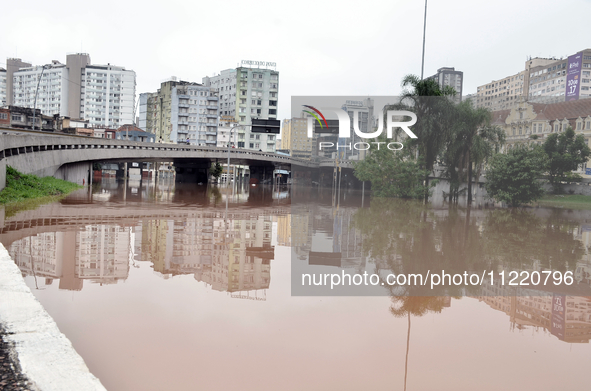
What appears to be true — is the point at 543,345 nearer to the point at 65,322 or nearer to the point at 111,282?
the point at 65,322

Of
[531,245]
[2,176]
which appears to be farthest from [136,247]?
[2,176]

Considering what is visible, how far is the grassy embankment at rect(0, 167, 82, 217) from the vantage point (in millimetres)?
21328

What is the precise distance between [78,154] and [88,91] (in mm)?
91464

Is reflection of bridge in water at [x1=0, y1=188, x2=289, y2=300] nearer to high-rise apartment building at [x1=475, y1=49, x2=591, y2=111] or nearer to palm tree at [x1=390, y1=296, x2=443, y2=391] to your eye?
palm tree at [x1=390, y1=296, x2=443, y2=391]

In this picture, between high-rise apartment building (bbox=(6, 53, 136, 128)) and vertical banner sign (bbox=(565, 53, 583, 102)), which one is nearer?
vertical banner sign (bbox=(565, 53, 583, 102))

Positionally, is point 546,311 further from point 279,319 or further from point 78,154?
point 78,154

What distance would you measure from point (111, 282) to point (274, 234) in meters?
8.41

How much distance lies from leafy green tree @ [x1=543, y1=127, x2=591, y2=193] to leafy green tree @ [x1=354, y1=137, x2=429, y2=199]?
1311cm

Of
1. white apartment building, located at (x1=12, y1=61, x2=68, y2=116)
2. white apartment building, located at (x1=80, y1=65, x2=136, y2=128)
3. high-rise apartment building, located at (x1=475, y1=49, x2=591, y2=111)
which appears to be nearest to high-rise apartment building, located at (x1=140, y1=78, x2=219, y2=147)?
white apartment building, located at (x1=80, y1=65, x2=136, y2=128)

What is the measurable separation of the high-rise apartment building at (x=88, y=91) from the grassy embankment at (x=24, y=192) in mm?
99596

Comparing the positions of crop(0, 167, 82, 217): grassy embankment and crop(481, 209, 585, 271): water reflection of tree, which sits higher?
crop(0, 167, 82, 217): grassy embankment

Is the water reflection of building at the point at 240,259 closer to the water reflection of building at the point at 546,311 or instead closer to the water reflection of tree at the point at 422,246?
the water reflection of tree at the point at 422,246

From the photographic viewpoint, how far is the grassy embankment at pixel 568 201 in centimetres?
4309

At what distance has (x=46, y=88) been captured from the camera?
126 meters
